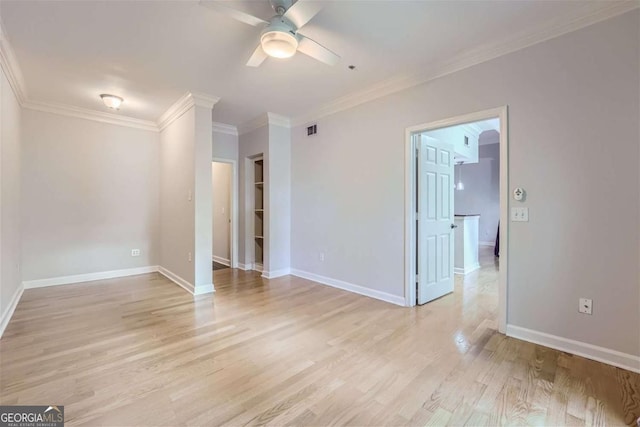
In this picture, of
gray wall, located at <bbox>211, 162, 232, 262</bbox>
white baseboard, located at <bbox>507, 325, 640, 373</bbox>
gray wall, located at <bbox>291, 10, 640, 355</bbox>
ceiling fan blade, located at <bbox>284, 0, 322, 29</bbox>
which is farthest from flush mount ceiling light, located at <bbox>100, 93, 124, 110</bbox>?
white baseboard, located at <bbox>507, 325, 640, 373</bbox>

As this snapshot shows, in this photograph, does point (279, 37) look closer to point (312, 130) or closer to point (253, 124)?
point (312, 130)

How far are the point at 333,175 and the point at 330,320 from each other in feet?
6.78

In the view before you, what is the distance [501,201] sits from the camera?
8.79 feet

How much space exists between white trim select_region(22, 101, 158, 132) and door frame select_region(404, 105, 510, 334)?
441 centimetres

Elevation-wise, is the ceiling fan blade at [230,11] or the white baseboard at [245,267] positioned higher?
A: the ceiling fan blade at [230,11]

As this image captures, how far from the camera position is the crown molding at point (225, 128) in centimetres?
527

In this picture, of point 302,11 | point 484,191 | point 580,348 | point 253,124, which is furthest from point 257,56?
point 484,191

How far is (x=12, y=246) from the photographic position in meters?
3.30

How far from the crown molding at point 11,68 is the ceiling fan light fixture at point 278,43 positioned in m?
2.16

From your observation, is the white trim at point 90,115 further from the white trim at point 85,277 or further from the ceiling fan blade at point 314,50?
the ceiling fan blade at point 314,50

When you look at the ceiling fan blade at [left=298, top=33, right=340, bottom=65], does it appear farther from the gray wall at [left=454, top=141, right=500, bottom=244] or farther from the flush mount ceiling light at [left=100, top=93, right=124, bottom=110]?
the gray wall at [left=454, top=141, right=500, bottom=244]

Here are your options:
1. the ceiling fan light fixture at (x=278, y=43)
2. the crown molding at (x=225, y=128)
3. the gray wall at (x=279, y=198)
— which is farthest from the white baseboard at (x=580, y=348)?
the crown molding at (x=225, y=128)

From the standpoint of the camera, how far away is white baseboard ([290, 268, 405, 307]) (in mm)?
3563

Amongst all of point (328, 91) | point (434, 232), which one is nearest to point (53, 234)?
point (328, 91)
